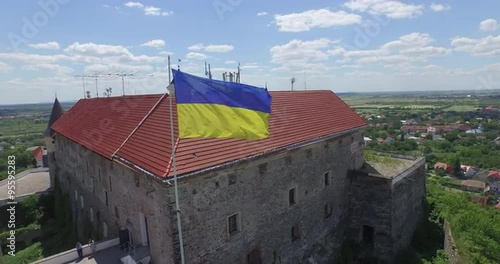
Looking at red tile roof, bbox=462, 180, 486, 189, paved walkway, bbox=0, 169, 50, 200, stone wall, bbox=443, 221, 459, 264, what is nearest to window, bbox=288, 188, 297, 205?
stone wall, bbox=443, 221, 459, 264

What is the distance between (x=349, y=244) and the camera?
22812 millimetres

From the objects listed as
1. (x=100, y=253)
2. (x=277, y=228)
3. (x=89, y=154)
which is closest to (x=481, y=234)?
(x=277, y=228)

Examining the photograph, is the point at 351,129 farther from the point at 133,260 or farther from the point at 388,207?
the point at 133,260

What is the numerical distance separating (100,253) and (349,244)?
15886mm

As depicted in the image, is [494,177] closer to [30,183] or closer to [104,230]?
[104,230]

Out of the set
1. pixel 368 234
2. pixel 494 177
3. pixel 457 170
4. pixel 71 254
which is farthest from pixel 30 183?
pixel 494 177

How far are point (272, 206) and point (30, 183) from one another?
35.7 m

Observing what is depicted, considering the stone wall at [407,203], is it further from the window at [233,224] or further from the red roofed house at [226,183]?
the window at [233,224]

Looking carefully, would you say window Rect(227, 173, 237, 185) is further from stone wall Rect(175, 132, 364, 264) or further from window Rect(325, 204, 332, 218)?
window Rect(325, 204, 332, 218)

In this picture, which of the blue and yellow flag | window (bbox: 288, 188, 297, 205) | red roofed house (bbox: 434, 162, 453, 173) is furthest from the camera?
red roofed house (bbox: 434, 162, 453, 173)

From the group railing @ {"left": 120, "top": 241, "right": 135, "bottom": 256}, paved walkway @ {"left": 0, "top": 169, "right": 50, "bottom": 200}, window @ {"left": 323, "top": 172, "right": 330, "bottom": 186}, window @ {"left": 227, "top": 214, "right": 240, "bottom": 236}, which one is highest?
window @ {"left": 323, "top": 172, "right": 330, "bottom": 186}

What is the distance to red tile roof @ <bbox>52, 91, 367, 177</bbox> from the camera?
13867 millimetres

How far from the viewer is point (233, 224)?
15281mm

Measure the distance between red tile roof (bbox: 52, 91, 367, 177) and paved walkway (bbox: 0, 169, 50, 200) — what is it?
458 inches
